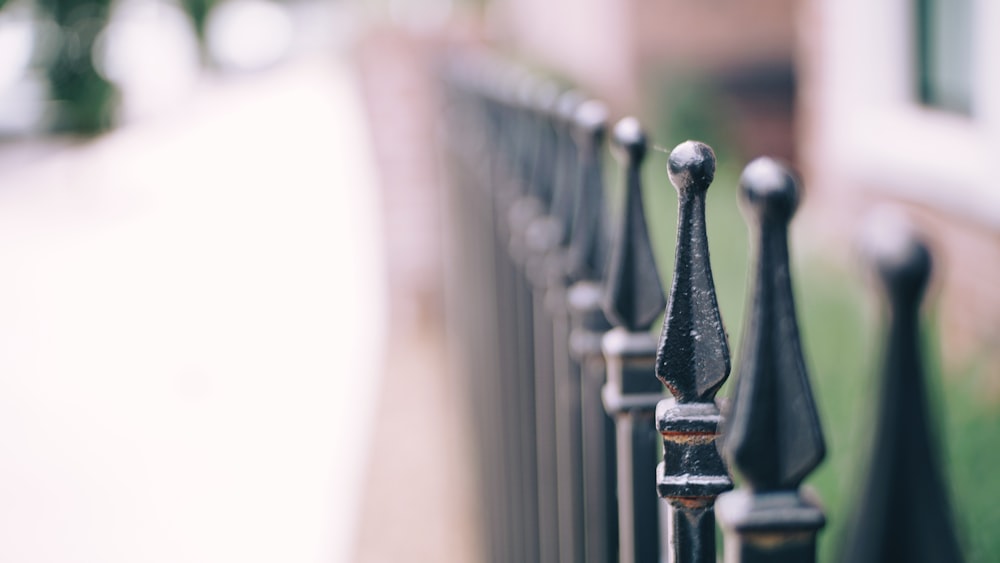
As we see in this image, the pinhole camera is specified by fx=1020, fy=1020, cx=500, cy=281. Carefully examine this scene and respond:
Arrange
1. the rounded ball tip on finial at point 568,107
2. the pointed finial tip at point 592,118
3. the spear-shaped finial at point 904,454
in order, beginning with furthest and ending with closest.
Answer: the rounded ball tip on finial at point 568,107, the pointed finial tip at point 592,118, the spear-shaped finial at point 904,454

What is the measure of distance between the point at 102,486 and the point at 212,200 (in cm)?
750

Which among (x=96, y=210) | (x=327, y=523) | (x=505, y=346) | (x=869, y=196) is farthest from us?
(x=96, y=210)

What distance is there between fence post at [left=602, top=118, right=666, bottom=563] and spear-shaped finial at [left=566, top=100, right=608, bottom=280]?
16 cm

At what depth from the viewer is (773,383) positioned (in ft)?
2.18

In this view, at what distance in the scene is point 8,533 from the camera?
364 cm

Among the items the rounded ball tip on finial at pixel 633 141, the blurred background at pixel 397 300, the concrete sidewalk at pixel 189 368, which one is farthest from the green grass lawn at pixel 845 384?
the concrete sidewalk at pixel 189 368

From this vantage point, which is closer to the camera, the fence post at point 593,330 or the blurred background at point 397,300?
the fence post at point 593,330

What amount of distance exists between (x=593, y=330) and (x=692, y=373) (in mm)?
510

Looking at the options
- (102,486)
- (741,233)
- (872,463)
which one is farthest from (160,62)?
(872,463)

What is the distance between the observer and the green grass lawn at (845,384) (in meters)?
1.46

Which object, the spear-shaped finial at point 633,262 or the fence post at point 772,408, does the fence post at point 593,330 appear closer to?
the spear-shaped finial at point 633,262

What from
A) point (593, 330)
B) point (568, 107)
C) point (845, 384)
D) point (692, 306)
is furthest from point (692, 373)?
point (845, 384)

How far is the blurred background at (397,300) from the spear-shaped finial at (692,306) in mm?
115

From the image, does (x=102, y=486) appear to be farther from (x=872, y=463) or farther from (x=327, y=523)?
(x=872, y=463)
